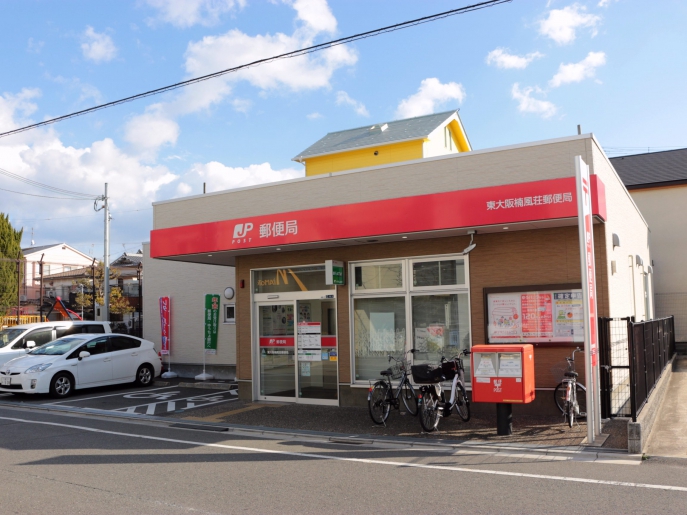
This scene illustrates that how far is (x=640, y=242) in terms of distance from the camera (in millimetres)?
17922

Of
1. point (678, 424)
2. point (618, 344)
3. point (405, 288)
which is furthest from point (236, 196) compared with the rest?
point (678, 424)

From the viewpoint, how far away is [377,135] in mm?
27969

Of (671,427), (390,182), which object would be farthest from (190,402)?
(671,427)

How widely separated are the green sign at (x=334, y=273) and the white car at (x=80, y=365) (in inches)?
279

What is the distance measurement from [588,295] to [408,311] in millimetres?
3993

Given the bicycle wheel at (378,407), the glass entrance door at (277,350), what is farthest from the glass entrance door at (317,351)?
the bicycle wheel at (378,407)

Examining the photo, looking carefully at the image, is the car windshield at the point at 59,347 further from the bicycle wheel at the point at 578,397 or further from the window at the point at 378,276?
the bicycle wheel at the point at 578,397

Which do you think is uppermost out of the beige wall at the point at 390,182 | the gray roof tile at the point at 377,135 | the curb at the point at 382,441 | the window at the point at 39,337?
the gray roof tile at the point at 377,135

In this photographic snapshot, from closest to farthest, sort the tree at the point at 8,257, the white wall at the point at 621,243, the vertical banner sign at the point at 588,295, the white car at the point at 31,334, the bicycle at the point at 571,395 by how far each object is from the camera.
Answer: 1. the vertical banner sign at the point at 588,295
2. the bicycle at the point at 571,395
3. the white wall at the point at 621,243
4. the white car at the point at 31,334
5. the tree at the point at 8,257

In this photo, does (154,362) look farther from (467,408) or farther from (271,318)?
(467,408)

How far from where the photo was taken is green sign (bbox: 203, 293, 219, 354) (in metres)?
19.0

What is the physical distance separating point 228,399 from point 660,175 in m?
21.4

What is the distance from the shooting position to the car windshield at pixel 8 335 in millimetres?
17156

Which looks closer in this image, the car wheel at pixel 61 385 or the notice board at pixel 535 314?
the notice board at pixel 535 314
